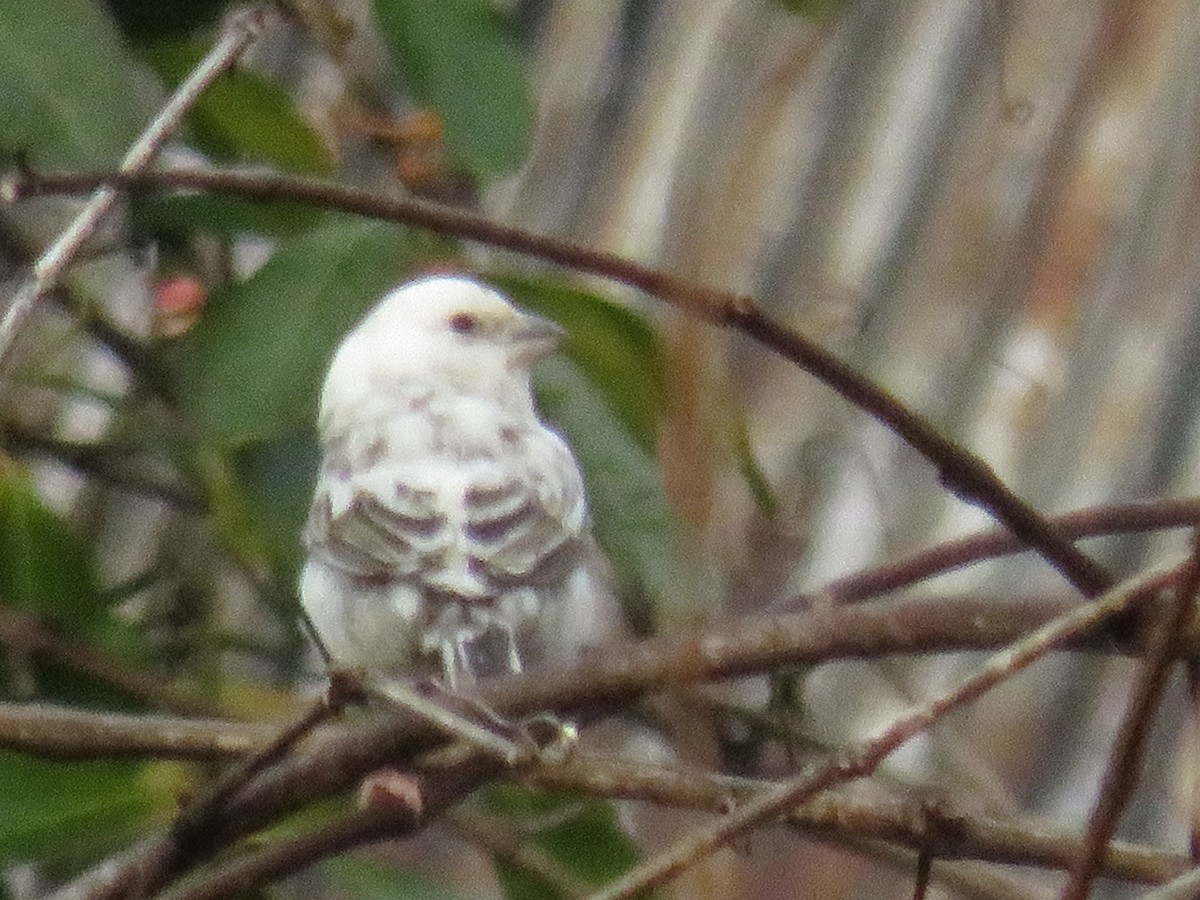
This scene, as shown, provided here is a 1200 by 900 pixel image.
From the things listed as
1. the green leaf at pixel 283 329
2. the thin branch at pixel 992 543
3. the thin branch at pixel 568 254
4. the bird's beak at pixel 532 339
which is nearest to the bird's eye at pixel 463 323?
the bird's beak at pixel 532 339

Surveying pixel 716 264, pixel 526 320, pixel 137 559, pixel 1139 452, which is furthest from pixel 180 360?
pixel 716 264

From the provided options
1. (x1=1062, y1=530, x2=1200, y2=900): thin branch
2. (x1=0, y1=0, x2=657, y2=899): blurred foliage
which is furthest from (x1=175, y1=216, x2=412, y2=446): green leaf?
(x1=1062, y1=530, x2=1200, y2=900): thin branch

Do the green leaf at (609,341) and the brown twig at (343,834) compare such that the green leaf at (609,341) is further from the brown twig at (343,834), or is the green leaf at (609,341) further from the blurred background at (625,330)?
the brown twig at (343,834)

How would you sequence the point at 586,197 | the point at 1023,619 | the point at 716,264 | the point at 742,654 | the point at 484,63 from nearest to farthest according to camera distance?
the point at 716,264 → the point at 742,654 → the point at 1023,619 → the point at 484,63 → the point at 586,197

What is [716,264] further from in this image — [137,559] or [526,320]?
[137,559]

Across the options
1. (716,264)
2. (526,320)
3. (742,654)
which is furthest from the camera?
(526,320)

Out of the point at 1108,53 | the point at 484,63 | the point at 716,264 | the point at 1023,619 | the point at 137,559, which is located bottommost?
the point at 137,559

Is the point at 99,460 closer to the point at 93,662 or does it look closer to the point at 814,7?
the point at 93,662

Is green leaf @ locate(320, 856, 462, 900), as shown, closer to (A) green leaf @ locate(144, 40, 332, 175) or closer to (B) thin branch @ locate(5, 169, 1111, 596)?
(A) green leaf @ locate(144, 40, 332, 175)
